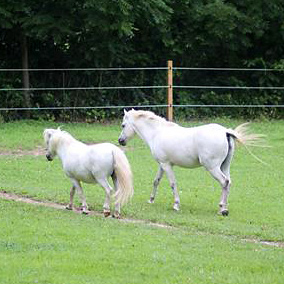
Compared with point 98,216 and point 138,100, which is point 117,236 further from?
point 138,100

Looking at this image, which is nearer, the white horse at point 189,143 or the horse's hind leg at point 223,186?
the horse's hind leg at point 223,186

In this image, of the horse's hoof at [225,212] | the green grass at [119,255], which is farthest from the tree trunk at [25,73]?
the green grass at [119,255]

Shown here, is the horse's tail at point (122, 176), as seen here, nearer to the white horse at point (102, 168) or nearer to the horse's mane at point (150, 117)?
the white horse at point (102, 168)

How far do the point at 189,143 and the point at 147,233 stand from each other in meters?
2.48

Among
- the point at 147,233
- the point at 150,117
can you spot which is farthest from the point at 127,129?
the point at 147,233

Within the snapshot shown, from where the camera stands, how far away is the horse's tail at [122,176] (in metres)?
10.3

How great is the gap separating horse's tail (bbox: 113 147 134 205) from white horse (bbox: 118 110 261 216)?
4.03ft

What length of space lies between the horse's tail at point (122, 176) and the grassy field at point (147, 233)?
0.42 metres

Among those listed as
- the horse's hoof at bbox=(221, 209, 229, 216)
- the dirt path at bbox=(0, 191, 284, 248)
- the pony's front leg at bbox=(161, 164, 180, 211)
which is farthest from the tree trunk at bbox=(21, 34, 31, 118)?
the horse's hoof at bbox=(221, 209, 229, 216)

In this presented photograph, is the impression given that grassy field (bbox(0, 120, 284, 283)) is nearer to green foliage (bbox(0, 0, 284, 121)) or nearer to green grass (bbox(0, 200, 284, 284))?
green grass (bbox(0, 200, 284, 284))

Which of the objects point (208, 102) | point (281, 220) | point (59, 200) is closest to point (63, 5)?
point (208, 102)

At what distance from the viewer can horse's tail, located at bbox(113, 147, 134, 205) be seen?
1034cm

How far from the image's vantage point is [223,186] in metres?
11.2

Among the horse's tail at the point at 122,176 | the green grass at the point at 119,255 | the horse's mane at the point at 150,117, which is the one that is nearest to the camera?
the green grass at the point at 119,255
